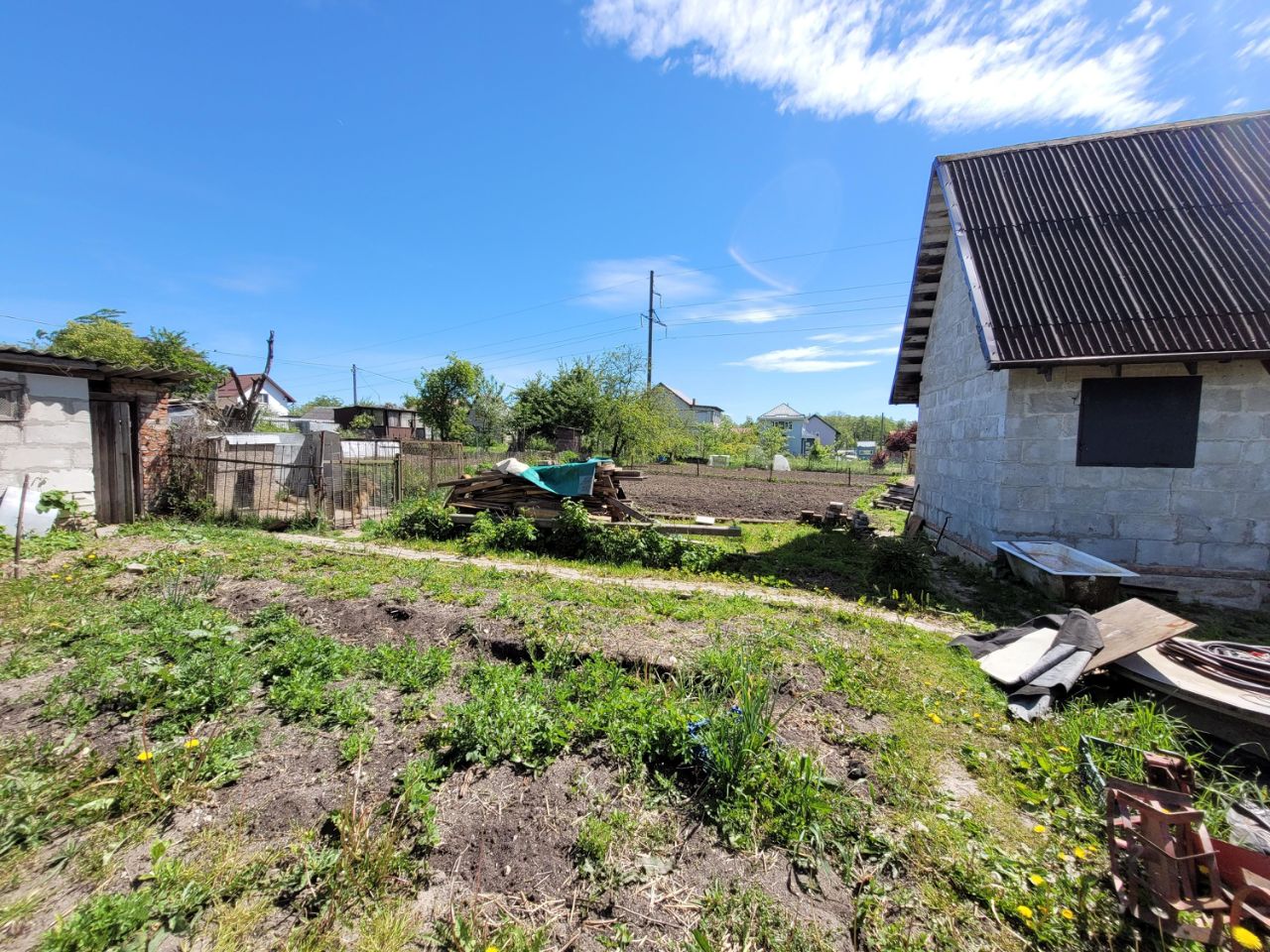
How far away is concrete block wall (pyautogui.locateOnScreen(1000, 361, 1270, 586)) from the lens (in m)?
6.80

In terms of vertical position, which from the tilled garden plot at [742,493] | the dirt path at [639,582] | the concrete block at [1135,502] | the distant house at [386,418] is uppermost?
the distant house at [386,418]

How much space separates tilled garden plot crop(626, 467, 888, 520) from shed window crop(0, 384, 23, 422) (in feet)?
37.9

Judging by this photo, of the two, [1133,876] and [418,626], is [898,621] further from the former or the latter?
[418,626]

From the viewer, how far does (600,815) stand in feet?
8.76

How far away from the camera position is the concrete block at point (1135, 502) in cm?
714

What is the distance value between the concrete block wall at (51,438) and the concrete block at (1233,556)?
57.9 ft

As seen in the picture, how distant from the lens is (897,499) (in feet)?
56.9

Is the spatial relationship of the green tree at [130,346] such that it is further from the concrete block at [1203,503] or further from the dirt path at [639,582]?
the concrete block at [1203,503]

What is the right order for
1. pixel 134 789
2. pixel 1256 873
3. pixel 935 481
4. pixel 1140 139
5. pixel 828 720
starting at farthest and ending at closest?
pixel 935 481, pixel 1140 139, pixel 828 720, pixel 134 789, pixel 1256 873

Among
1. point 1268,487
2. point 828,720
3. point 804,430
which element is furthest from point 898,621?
point 804,430

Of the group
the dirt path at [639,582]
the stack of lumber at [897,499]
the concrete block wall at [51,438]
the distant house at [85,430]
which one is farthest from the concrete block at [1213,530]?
the concrete block wall at [51,438]

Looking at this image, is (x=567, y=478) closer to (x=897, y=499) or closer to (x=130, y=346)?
(x=897, y=499)

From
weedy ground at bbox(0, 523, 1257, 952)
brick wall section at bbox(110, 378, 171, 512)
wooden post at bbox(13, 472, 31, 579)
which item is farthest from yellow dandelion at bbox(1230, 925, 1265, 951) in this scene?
brick wall section at bbox(110, 378, 171, 512)

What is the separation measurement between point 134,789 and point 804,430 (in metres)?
78.5
